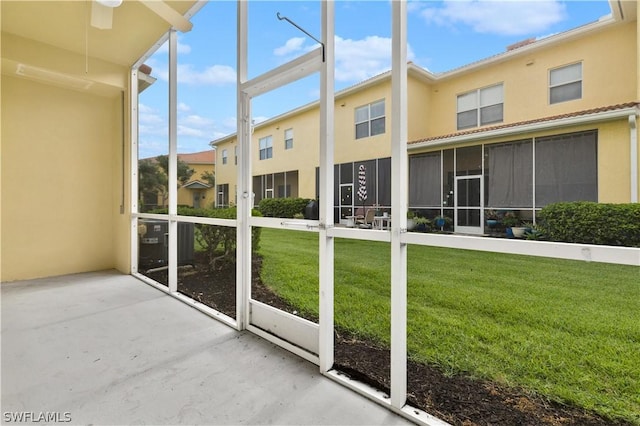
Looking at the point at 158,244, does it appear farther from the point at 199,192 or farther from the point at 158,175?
the point at 199,192

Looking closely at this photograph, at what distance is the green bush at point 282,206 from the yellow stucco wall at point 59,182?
3399 millimetres

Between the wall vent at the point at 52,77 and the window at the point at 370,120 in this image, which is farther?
the wall vent at the point at 52,77

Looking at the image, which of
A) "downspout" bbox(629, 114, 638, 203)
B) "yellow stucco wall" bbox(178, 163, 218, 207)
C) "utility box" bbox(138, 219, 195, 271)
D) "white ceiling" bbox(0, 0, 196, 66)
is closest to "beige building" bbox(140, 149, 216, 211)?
"yellow stucco wall" bbox(178, 163, 218, 207)

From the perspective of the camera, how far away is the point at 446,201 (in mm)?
1843

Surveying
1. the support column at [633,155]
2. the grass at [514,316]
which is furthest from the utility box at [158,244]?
the support column at [633,155]

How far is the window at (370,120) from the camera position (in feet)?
6.89

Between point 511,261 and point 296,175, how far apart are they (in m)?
1.70

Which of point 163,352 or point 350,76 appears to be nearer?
point 350,76

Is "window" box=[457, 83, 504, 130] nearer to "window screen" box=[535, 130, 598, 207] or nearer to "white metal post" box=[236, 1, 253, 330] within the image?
"window screen" box=[535, 130, 598, 207]

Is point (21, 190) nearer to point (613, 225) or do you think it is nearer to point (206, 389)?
point (206, 389)

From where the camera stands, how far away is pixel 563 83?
164 cm

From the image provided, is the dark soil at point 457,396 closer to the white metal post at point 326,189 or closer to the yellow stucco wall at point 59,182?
the white metal post at point 326,189

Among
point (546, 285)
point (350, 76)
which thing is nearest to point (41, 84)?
point (350, 76)

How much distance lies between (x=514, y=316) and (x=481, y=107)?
1697 millimetres
